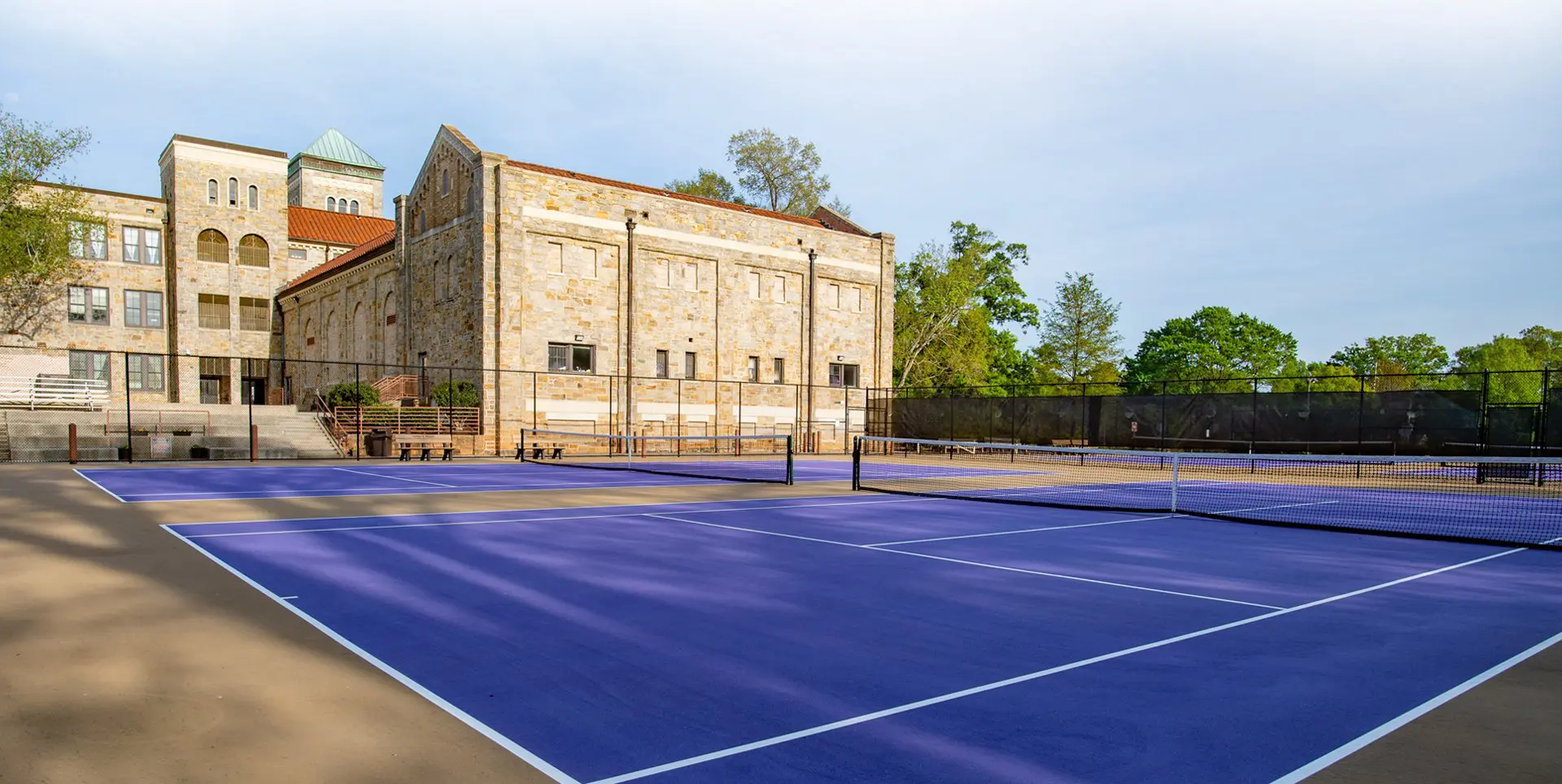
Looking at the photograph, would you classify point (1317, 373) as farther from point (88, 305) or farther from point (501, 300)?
point (88, 305)

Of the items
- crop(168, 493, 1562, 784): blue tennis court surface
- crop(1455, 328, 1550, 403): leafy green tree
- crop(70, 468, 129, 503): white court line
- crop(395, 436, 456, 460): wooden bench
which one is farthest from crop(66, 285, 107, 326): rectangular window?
crop(1455, 328, 1550, 403): leafy green tree

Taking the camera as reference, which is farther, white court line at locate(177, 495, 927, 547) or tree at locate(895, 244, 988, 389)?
tree at locate(895, 244, 988, 389)

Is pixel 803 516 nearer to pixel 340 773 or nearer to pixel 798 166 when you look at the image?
pixel 340 773

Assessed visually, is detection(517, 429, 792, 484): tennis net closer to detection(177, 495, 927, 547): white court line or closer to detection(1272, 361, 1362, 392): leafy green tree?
detection(177, 495, 927, 547): white court line

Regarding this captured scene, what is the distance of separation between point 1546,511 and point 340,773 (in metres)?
20.1

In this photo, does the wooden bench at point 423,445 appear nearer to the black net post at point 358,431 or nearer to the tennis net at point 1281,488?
the black net post at point 358,431

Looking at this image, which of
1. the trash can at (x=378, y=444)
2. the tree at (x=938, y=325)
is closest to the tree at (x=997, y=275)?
the tree at (x=938, y=325)

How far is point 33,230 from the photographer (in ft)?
146

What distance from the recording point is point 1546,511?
16422 millimetres

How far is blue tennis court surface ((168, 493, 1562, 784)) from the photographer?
4152 millimetres

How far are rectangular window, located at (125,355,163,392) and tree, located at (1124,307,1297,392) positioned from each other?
251 feet

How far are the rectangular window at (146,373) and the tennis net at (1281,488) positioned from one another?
140 ft

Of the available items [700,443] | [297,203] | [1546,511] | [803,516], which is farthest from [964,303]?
[297,203]

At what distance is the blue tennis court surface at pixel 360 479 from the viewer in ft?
55.3
